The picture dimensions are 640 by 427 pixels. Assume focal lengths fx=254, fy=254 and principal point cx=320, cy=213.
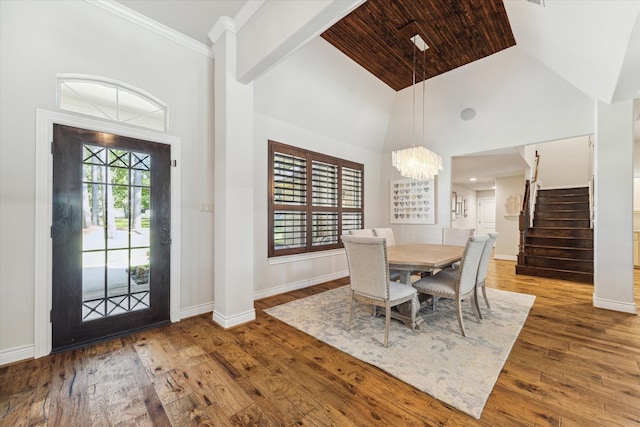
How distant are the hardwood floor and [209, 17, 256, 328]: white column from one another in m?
0.35

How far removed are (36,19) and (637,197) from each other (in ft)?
33.2

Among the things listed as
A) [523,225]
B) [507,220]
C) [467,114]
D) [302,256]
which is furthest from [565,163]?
[302,256]

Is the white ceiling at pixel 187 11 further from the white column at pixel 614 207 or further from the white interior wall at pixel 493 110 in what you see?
the white column at pixel 614 207

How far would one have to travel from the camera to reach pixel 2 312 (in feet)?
6.34

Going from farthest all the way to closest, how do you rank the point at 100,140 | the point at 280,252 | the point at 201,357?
1. the point at 280,252
2. the point at 100,140
3. the point at 201,357

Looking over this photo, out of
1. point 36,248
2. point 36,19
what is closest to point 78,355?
point 36,248

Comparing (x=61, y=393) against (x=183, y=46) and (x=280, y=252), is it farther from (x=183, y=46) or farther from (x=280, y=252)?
(x=183, y=46)

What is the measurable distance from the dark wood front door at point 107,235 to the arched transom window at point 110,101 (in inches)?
8.4

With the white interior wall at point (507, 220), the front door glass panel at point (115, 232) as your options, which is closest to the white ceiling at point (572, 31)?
the front door glass panel at point (115, 232)

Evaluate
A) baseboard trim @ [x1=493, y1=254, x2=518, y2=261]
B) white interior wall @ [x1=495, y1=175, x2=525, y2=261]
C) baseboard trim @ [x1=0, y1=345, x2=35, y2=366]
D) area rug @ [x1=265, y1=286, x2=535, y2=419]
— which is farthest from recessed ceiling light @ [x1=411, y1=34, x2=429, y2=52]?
baseboard trim @ [x1=493, y1=254, x2=518, y2=261]

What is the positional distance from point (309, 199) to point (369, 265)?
2.12 meters

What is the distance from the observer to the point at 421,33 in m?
3.12

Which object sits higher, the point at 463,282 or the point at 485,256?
the point at 485,256

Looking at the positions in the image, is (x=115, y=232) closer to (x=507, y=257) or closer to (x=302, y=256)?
(x=302, y=256)
